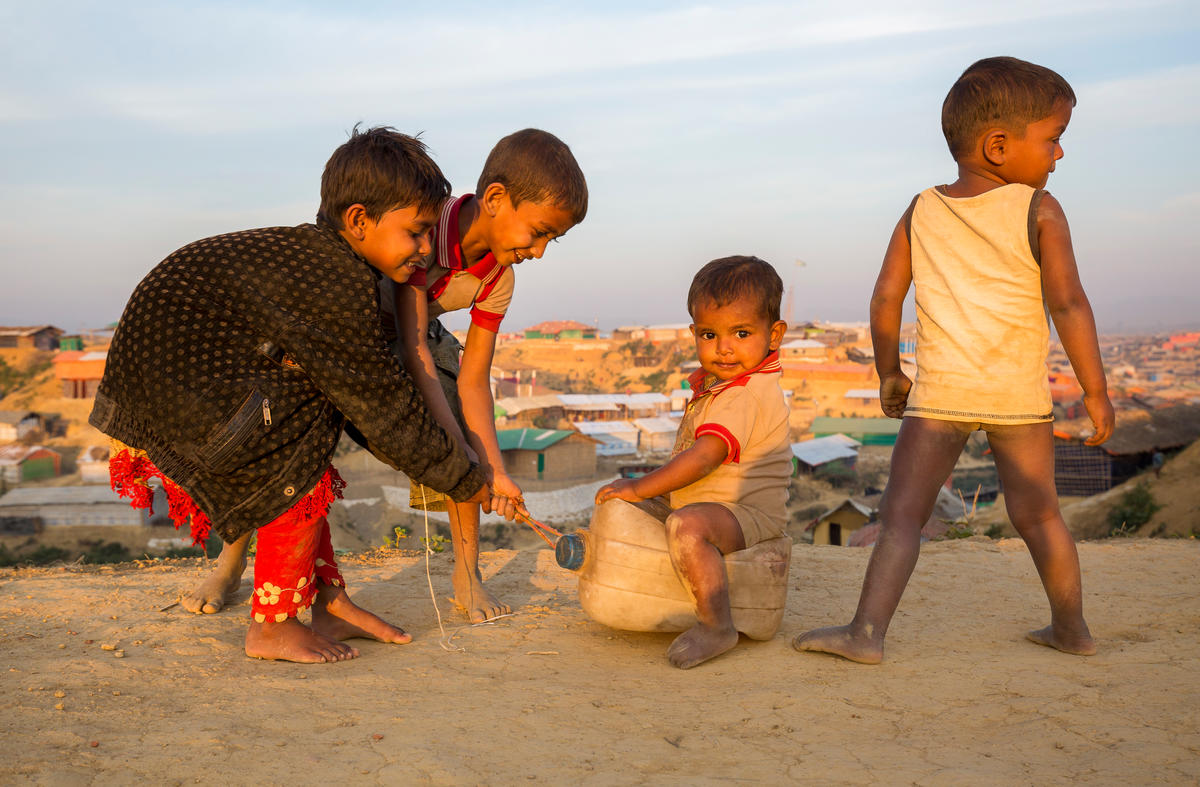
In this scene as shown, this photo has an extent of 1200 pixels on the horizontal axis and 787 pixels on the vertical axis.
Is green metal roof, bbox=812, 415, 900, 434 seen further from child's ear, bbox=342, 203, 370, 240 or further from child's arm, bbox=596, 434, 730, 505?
child's ear, bbox=342, 203, 370, 240

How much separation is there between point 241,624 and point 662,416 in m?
34.1

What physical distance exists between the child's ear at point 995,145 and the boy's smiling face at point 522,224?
1.38 meters

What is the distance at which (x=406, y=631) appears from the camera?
122 inches

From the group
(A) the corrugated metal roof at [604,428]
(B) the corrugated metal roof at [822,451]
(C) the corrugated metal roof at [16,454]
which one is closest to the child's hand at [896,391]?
(B) the corrugated metal roof at [822,451]

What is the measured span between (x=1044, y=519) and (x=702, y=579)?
1151 millimetres

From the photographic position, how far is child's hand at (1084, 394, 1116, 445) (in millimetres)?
2619

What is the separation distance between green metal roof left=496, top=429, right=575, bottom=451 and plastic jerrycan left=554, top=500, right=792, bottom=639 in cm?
2314

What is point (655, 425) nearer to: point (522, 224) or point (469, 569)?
point (469, 569)

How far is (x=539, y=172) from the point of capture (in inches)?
112

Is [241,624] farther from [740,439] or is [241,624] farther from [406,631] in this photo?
[740,439]

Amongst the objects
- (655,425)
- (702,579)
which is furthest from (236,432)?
(655,425)

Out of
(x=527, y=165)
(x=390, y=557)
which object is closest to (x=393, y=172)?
(x=527, y=165)

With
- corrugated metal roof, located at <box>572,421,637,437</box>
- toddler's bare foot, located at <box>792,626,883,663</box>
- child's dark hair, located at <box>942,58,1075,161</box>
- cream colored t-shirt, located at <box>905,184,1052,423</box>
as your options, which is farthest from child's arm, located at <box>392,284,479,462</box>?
corrugated metal roof, located at <box>572,421,637,437</box>

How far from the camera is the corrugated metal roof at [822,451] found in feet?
93.0
